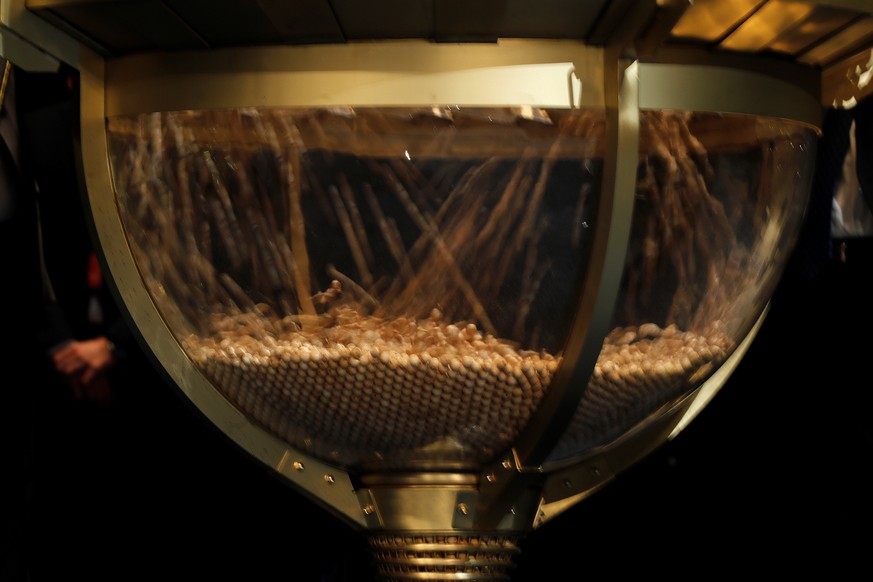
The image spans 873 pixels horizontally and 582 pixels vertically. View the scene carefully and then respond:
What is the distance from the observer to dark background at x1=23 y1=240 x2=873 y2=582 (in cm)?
73

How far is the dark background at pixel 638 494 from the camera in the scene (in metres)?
0.73

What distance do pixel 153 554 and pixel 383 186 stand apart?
1.44 ft

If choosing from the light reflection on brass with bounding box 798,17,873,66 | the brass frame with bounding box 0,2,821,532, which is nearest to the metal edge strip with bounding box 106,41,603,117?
the brass frame with bounding box 0,2,821,532

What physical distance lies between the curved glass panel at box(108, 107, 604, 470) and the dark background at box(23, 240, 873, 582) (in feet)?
0.97

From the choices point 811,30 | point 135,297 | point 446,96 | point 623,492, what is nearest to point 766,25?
point 811,30

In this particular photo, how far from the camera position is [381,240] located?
434mm

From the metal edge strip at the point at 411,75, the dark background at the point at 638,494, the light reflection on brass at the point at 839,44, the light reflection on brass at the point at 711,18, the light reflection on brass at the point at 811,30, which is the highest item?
the light reflection on brass at the point at 839,44

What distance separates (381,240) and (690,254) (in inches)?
5.8

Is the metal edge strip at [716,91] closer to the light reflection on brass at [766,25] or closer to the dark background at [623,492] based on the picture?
the light reflection on brass at [766,25]

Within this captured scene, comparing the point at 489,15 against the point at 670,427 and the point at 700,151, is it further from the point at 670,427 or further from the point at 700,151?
the point at 670,427

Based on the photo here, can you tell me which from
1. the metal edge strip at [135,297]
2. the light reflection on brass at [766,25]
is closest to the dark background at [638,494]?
the metal edge strip at [135,297]

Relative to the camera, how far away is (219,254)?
0.45 m

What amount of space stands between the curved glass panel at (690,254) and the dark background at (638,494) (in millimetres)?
→ 268

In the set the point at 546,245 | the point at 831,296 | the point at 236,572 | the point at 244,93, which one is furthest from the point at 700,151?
the point at 236,572
